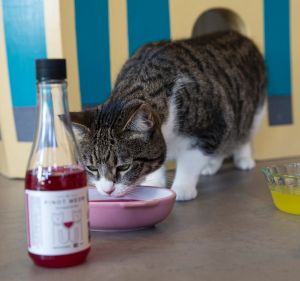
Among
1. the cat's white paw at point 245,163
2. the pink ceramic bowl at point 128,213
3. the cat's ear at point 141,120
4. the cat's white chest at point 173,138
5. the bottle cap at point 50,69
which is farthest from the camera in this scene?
the cat's white paw at point 245,163

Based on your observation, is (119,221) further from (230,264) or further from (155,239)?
(230,264)

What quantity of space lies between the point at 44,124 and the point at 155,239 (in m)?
0.36

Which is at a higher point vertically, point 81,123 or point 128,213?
point 81,123

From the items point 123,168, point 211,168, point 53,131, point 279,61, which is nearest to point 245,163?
point 211,168

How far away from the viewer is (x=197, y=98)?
1609mm

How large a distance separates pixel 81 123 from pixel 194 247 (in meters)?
0.41

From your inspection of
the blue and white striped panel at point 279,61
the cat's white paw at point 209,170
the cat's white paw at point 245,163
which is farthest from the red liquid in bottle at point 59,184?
the blue and white striped panel at point 279,61

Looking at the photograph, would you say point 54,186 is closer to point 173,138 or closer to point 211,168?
point 173,138

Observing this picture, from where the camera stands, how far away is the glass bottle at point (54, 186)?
92cm

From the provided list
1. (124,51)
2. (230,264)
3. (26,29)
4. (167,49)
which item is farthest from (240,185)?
(26,29)

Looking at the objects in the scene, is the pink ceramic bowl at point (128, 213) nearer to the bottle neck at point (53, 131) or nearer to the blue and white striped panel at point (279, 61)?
the bottle neck at point (53, 131)

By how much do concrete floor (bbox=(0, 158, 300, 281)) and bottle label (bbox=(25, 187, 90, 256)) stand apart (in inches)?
2.5

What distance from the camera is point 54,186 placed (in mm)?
913

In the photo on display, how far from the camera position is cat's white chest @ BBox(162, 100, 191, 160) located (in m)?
1.52
